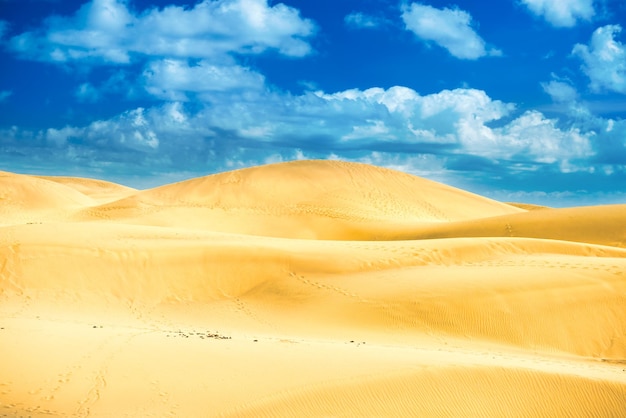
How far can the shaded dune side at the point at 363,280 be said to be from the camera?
1453 cm

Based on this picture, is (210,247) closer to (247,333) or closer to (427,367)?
(247,333)

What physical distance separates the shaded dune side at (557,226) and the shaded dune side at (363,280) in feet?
22.5

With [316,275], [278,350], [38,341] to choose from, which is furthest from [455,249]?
[38,341]

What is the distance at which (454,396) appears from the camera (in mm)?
8750

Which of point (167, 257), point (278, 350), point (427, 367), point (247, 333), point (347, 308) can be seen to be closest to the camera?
point (427, 367)

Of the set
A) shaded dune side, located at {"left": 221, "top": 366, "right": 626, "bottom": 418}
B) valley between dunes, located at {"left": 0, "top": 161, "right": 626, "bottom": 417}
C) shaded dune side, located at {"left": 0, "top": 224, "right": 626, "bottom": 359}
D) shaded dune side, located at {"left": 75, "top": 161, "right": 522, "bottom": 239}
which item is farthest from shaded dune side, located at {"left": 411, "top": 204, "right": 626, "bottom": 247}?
shaded dune side, located at {"left": 221, "top": 366, "right": 626, "bottom": 418}

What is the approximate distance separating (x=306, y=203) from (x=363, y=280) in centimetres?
2484

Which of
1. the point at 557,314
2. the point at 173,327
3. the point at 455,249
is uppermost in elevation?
the point at 455,249

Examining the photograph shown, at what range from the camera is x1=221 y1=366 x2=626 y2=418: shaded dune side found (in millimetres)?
8383

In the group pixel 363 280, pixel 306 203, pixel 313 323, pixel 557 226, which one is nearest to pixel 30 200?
pixel 306 203

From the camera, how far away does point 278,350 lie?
34.8 ft

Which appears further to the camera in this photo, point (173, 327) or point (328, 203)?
point (328, 203)

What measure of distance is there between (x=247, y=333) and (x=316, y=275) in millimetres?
4632

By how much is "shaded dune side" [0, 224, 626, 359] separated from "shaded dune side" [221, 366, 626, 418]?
4.82 meters
